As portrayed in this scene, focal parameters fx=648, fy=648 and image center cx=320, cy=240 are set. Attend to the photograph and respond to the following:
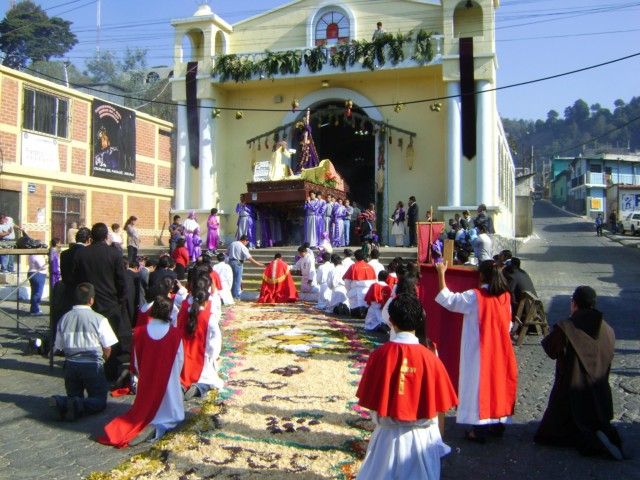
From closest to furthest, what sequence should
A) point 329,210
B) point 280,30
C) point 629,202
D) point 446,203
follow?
point 329,210, point 446,203, point 280,30, point 629,202

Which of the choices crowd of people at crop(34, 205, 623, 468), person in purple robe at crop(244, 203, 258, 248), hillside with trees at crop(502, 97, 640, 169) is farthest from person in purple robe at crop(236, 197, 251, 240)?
hillside with trees at crop(502, 97, 640, 169)

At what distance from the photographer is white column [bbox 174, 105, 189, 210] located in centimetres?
2289

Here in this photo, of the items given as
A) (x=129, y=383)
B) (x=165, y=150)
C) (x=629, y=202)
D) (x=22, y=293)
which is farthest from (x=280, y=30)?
(x=629, y=202)

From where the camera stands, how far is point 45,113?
20.1 metres

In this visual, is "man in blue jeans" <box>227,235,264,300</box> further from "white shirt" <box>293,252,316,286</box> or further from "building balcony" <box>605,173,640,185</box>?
"building balcony" <box>605,173,640,185</box>

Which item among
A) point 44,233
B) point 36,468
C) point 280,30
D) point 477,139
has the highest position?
point 280,30

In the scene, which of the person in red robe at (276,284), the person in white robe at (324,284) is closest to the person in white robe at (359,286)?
the person in white robe at (324,284)

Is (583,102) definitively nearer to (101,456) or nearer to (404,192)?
(404,192)

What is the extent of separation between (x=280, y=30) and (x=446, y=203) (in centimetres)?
866

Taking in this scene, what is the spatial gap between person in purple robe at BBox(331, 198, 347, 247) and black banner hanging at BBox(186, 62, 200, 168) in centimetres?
587

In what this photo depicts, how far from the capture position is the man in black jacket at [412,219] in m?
19.6

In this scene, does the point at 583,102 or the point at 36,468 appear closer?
the point at 36,468

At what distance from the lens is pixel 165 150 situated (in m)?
26.8

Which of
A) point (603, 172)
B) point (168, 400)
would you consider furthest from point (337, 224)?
point (603, 172)
